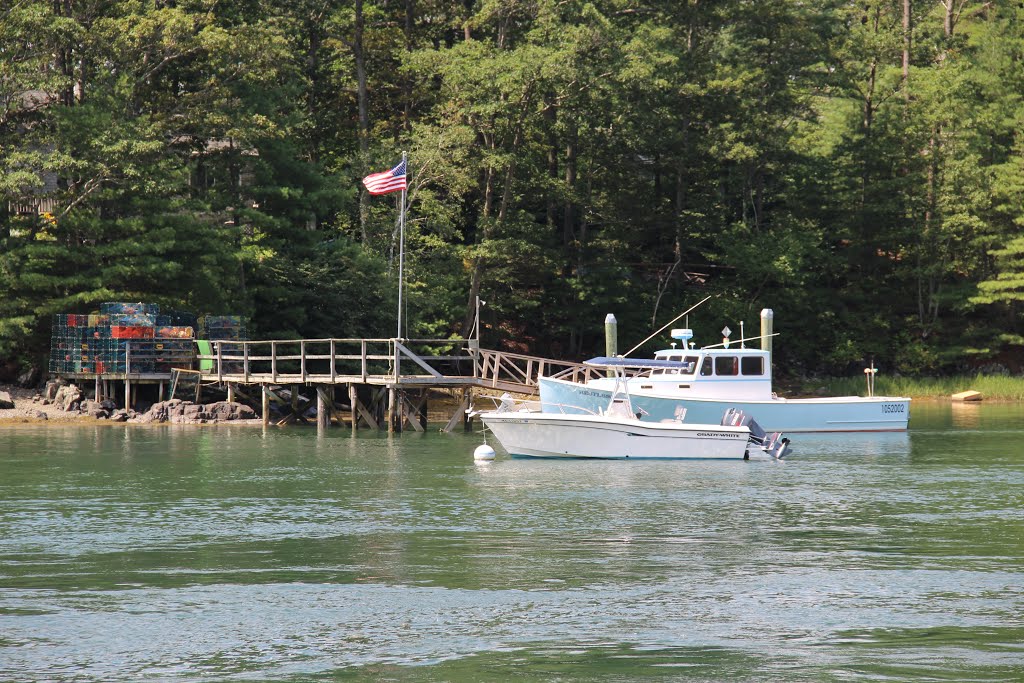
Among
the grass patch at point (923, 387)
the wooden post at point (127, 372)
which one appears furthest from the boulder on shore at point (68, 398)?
the grass patch at point (923, 387)

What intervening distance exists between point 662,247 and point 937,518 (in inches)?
1511

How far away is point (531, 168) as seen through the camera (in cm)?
5328

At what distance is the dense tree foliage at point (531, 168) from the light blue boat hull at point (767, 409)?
14189 mm

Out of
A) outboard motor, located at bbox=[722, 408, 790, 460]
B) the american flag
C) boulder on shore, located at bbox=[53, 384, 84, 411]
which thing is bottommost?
outboard motor, located at bbox=[722, 408, 790, 460]

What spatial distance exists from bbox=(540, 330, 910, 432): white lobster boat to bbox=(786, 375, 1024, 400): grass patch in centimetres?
1623

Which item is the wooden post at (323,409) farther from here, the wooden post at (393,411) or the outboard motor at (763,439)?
the outboard motor at (763,439)

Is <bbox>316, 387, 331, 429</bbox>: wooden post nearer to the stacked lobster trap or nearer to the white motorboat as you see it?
the stacked lobster trap

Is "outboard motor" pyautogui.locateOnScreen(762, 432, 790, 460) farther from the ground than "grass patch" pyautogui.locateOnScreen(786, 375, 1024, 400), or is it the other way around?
"grass patch" pyautogui.locateOnScreen(786, 375, 1024, 400)

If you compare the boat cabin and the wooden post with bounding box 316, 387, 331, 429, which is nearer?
the boat cabin

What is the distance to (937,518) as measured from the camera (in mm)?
22766

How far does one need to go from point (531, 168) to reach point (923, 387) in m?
18.9

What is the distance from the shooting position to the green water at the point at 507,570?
45.3 feet

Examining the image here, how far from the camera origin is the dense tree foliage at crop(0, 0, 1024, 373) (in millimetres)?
43969

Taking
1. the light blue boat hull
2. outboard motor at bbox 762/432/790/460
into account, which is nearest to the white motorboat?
outboard motor at bbox 762/432/790/460
